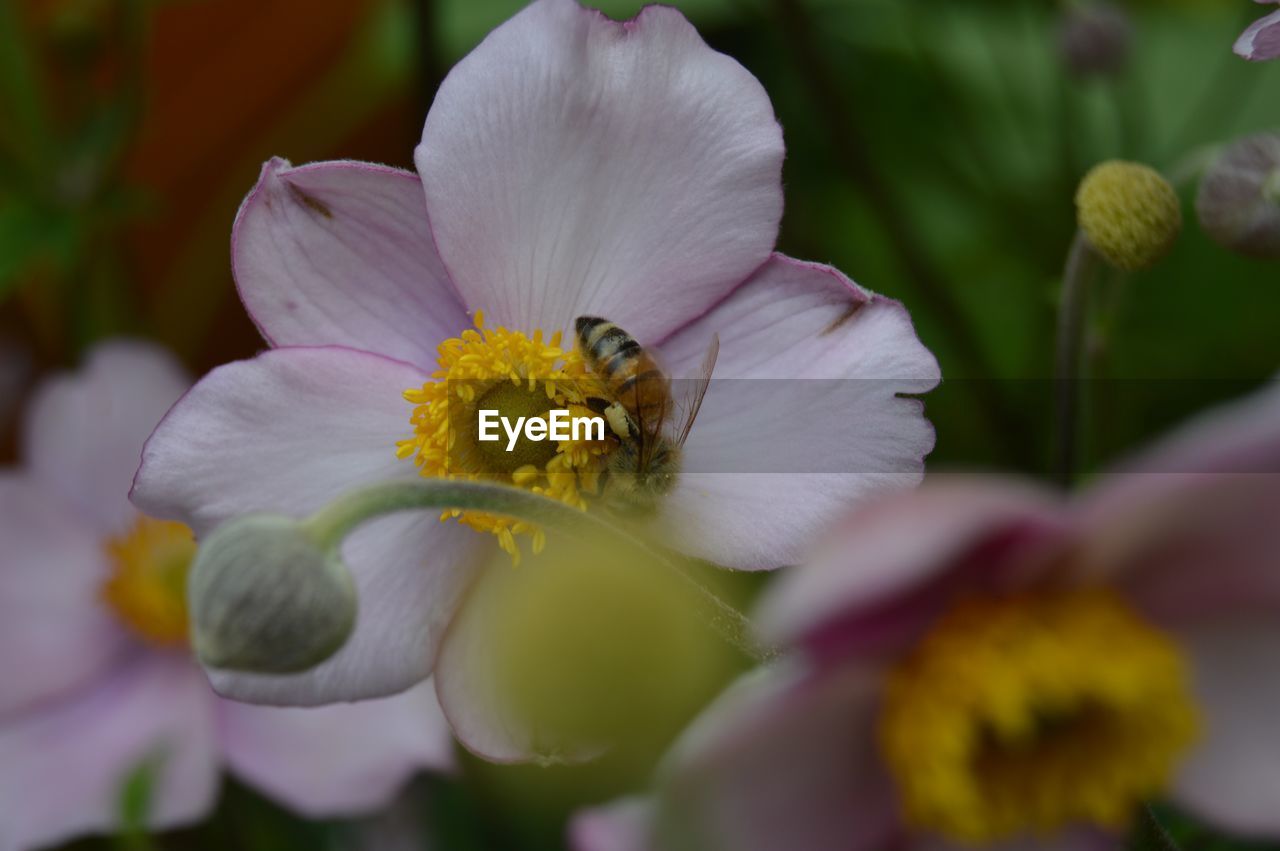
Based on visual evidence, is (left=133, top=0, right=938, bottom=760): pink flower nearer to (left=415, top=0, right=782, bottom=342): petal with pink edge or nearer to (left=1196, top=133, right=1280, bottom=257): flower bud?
(left=415, top=0, right=782, bottom=342): petal with pink edge

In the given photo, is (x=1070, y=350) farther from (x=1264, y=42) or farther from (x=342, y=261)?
(x=342, y=261)

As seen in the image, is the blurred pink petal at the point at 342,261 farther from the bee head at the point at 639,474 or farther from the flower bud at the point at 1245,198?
the flower bud at the point at 1245,198

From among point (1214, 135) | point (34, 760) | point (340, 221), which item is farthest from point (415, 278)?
point (1214, 135)

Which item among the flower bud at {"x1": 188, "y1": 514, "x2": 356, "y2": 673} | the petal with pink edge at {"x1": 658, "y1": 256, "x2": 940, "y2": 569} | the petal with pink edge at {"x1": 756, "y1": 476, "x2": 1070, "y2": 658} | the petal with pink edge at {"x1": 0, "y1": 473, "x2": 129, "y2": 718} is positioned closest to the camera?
the petal with pink edge at {"x1": 756, "y1": 476, "x2": 1070, "y2": 658}

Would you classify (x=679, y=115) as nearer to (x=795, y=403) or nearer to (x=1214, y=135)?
(x=795, y=403)

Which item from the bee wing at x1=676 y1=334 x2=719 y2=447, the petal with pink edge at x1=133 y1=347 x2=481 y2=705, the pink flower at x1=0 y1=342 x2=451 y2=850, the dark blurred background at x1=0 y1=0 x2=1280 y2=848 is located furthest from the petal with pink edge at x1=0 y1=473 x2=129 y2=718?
the bee wing at x1=676 y1=334 x2=719 y2=447

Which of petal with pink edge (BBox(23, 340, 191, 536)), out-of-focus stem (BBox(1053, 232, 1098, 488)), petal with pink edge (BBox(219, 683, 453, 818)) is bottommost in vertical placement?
petal with pink edge (BBox(219, 683, 453, 818))

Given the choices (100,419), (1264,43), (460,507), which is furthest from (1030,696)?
(100,419)
